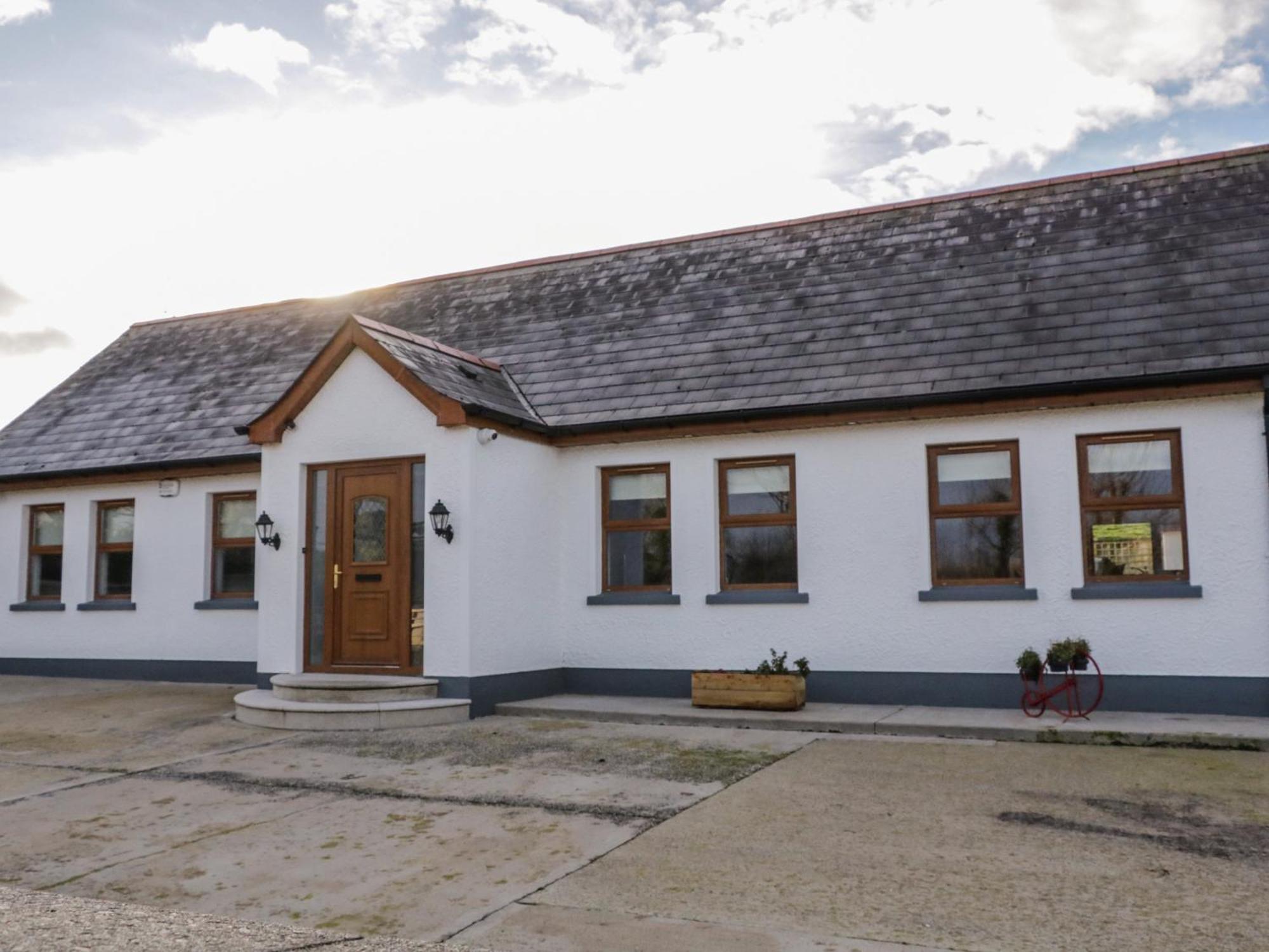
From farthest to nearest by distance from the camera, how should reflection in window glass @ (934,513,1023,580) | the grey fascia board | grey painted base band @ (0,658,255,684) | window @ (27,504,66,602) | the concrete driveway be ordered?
window @ (27,504,66,602), the grey fascia board, grey painted base band @ (0,658,255,684), reflection in window glass @ (934,513,1023,580), the concrete driveway

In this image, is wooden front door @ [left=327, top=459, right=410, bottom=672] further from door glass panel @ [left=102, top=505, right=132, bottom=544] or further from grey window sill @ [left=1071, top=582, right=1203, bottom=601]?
grey window sill @ [left=1071, top=582, right=1203, bottom=601]

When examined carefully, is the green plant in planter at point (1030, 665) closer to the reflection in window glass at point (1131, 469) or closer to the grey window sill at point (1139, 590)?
the grey window sill at point (1139, 590)

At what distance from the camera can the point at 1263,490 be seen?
9.94 m

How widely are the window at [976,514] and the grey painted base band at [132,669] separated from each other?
30.1 feet

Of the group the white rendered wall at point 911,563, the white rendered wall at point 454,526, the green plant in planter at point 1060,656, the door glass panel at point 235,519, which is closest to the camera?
the green plant in planter at point 1060,656

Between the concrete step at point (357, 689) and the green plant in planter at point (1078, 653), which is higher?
the green plant in planter at point (1078, 653)

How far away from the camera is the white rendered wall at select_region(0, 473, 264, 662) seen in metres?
14.5

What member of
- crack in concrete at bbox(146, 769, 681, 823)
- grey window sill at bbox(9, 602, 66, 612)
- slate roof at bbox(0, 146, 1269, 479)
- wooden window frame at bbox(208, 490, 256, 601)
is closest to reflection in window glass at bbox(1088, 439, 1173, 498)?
slate roof at bbox(0, 146, 1269, 479)

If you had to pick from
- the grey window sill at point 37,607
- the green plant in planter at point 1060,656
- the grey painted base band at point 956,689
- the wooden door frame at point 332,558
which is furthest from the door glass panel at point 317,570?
the green plant in planter at point 1060,656

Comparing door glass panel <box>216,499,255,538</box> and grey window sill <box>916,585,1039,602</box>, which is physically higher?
door glass panel <box>216,499,255,538</box>

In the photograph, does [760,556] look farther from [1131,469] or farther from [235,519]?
[235,519]

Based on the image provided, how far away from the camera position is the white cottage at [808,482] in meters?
10.4

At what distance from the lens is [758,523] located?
39.0 ft

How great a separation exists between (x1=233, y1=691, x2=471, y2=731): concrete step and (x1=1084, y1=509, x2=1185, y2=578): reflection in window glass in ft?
21.9
